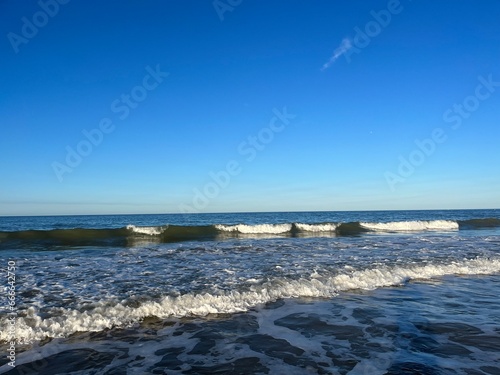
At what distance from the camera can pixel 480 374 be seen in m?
4.51

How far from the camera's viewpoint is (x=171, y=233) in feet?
102

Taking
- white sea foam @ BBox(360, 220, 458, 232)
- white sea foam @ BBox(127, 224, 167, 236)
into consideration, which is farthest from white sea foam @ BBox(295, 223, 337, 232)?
white sea foam @ BBox(127, 224, 167, 236)

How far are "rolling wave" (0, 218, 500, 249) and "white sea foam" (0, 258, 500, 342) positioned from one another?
16483mm

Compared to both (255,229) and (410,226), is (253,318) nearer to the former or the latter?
(255,229)

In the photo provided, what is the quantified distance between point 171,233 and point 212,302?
24.3m

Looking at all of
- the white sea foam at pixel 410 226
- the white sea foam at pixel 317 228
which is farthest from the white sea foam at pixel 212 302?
the white sea foam at pixel 410 226

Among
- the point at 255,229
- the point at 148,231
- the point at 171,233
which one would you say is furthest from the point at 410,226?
the point at 148,231

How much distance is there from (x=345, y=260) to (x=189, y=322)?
27.5 ft

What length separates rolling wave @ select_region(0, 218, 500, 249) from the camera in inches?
970

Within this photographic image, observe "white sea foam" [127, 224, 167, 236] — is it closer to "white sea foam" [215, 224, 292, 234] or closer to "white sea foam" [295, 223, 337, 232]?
"white sea foam" [215, 224, 292, 234]

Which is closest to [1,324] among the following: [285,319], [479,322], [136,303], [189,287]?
[136,303]

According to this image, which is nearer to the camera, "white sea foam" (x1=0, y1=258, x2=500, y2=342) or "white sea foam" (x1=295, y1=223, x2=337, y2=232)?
"white sea foam" (x1=0, y1=258, x2=500, y2=342)

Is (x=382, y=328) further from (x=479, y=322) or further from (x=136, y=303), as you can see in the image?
(x=136, y=303)

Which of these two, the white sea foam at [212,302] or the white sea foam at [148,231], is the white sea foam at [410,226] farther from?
the white sea foam at [212,302]
